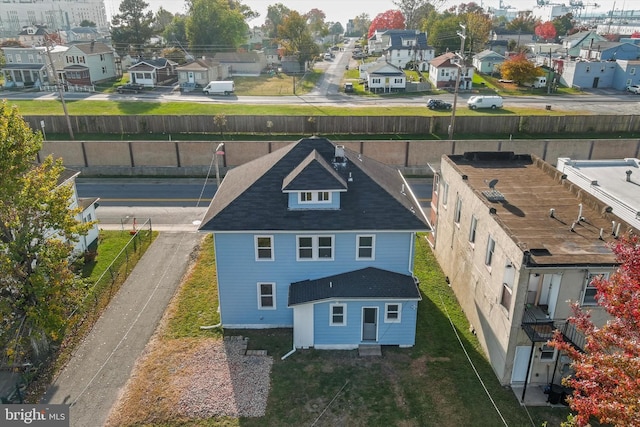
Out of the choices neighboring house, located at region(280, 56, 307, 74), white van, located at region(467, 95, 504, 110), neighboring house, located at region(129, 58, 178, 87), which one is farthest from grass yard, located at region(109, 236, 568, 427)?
neighboring house, located at region(280, 56, 307, 74)

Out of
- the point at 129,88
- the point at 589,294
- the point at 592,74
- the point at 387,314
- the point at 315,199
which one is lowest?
Result: the point at 387,314

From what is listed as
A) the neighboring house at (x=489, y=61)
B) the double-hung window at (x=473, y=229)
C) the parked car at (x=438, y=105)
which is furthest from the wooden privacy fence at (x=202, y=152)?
the neighboring house at (x=489, y=61)

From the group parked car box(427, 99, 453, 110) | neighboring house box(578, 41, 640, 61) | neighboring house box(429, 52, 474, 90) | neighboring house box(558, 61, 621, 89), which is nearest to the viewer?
parked car box(427, 99, 453, 110)

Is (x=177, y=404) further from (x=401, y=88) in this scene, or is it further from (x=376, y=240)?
(x=401, y=88)

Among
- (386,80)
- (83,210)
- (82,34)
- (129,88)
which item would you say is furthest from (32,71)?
(82,34)

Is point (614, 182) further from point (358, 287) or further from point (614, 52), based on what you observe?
point (614, 52)

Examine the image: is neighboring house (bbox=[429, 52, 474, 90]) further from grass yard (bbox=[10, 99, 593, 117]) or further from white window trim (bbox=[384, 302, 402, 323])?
white window trim (bbox=[384, 302, 402, 323])

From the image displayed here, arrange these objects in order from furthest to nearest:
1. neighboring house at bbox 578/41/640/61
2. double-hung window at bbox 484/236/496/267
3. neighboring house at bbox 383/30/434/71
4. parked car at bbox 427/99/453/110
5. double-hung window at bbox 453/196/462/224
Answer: neighboring house at bbox 383/30/434/71, neighboring house at bbox 578/41/640/61, parked car at bbox 427/99/453/110, double-hung window at bbox 453/196/462/224, double-hung window at bbox 484/236/496/267
